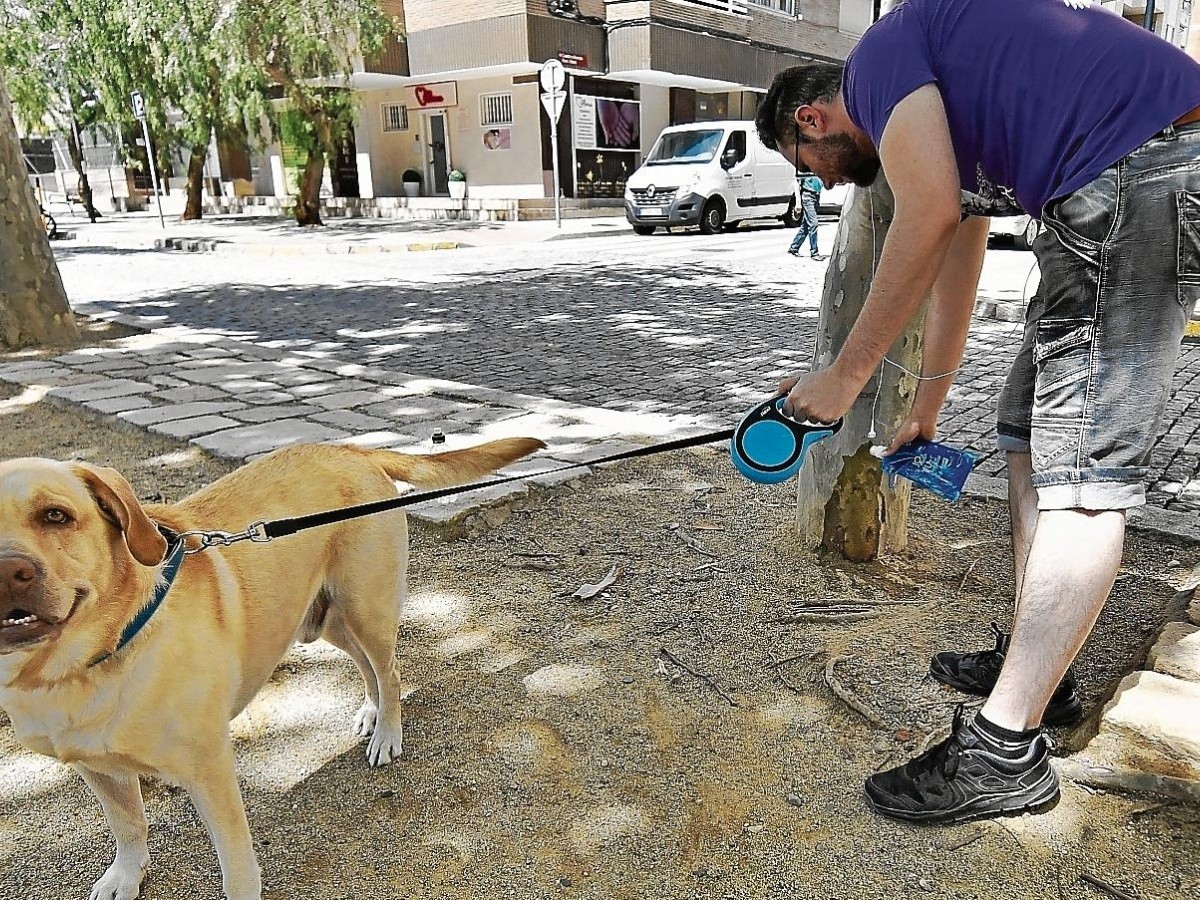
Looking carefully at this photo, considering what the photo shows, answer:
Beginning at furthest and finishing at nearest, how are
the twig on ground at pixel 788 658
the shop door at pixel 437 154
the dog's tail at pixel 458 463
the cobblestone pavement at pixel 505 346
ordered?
the shop door at pixel 437 154 < the cobblestone pavement at pixel 505 346 < the twig on ground at pixel 788 658 < the dog's tail at pixel 458 463

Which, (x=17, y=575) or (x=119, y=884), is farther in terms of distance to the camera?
(x=119, y=884)

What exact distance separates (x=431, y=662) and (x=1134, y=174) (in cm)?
244

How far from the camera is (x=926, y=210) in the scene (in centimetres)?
201

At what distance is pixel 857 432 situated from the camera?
3480 mm

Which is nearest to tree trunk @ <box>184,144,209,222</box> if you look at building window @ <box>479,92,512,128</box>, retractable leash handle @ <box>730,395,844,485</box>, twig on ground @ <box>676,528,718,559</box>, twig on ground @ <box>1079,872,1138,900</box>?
building window @ <box>479,92,512,128</box>

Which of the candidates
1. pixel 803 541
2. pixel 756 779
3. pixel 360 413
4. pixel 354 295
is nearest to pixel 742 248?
pixel 354 295

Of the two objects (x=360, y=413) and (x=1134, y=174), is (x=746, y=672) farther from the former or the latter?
(x=360, y=413)

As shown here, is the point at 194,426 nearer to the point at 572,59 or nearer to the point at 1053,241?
the point at 1053,241

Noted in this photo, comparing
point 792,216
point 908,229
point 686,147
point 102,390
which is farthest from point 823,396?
point 792,216

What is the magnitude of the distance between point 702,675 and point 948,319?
4.40 feet

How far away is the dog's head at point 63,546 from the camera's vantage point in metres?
1.62

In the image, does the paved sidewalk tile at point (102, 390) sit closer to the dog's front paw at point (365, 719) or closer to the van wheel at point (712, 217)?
the dog's front paw at point (365, 719)

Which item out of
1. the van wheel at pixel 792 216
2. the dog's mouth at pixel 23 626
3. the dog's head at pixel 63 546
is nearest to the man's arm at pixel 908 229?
the dog's head at pixel 63 546

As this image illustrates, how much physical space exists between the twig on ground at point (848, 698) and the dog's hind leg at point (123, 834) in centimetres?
191
